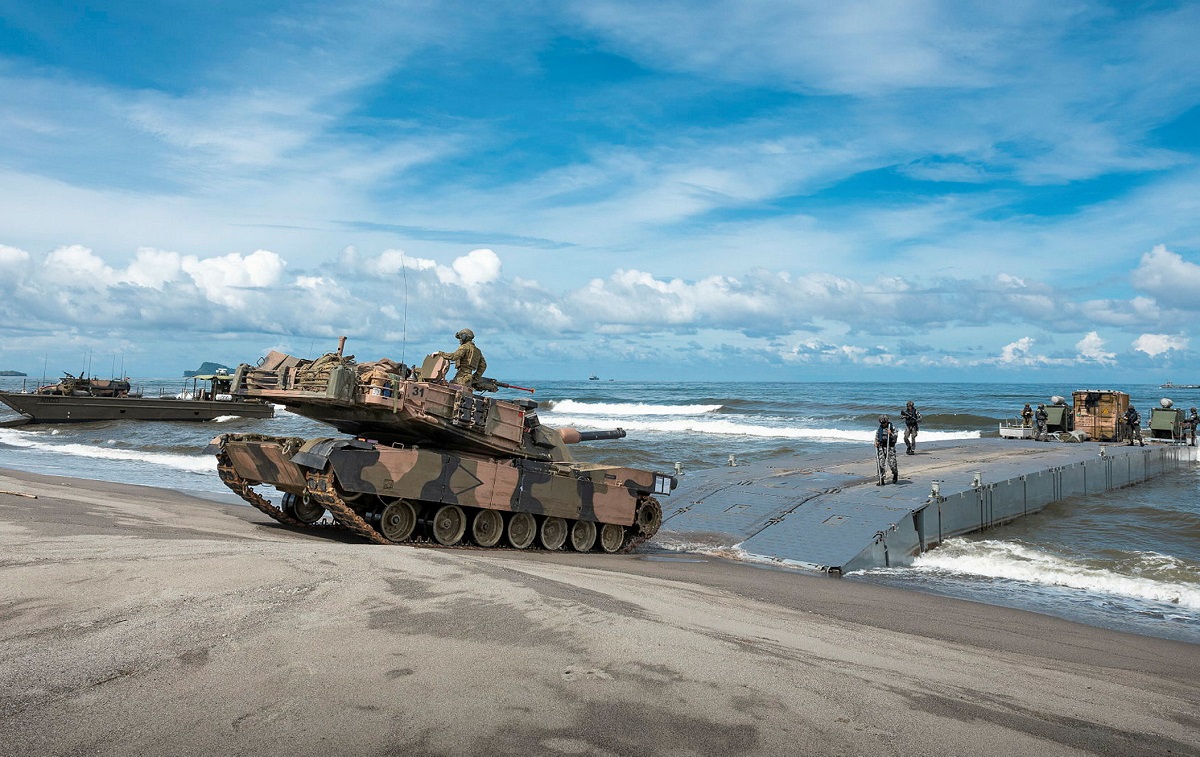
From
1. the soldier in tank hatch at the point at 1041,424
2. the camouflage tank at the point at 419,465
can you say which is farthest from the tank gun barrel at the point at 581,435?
the soldier in tank hatch at the point at 1041,424

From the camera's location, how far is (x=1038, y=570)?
1458cm

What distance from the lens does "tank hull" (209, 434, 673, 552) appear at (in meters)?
13.0

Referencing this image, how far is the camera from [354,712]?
15.1 ft

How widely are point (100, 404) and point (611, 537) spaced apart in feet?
136

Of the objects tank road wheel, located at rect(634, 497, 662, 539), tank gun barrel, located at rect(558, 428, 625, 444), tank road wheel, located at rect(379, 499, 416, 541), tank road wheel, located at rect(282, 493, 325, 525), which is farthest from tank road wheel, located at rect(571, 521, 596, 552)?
tank road wheel, located at rect(282, 493, 325, 525)

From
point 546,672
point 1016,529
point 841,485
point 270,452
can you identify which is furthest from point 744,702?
point 1016,529

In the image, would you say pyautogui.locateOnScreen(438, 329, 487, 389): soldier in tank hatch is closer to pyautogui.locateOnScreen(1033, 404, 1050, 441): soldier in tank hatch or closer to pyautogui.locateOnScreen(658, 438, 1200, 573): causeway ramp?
pyautogui.locateOnScreen(658, 438, 1200, 573): causeway ramp

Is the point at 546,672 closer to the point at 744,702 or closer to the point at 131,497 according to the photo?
the point at 744,702

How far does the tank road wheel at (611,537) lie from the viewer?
16.1 meters

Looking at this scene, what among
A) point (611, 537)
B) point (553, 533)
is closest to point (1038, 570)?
point (611, 537)

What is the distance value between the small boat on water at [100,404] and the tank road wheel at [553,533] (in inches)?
1338

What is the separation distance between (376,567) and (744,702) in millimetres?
4508

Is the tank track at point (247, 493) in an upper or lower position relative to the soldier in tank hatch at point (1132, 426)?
lower

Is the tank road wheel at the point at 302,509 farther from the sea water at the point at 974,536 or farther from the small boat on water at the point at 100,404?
the small boat on water at the point at 100,404
